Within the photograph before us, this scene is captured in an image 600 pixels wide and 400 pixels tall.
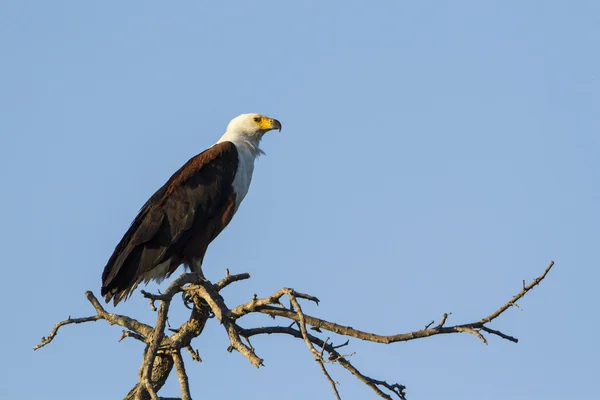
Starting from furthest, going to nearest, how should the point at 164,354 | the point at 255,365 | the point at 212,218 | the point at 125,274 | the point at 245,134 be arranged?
the point at 245,134 → the point at 212,218 → the point at 125,274 → the point at 164,354 → the point at 255,365

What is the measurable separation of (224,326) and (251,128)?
11.5ft

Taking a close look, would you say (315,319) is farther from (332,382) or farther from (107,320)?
(107,320)

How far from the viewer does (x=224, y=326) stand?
4797mm

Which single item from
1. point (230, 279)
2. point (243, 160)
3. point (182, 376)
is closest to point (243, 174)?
point (243, 160)

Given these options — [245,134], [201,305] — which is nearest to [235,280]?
[201,305]

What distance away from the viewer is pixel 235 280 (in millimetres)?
5109

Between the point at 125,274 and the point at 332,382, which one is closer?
the point at 332,382

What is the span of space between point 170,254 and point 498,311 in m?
3.61

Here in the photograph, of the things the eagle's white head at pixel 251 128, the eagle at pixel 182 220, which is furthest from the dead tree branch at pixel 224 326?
the eagle's white head at pixel 251 128

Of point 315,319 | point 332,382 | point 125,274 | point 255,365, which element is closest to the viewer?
point 332,382

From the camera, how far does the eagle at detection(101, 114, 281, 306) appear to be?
6.66m

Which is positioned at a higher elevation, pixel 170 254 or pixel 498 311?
pixel 170 254

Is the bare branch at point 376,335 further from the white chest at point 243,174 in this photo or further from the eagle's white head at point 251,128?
the eagle's white head at point 251,128

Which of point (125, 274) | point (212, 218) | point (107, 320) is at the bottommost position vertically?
point (107, 320)
